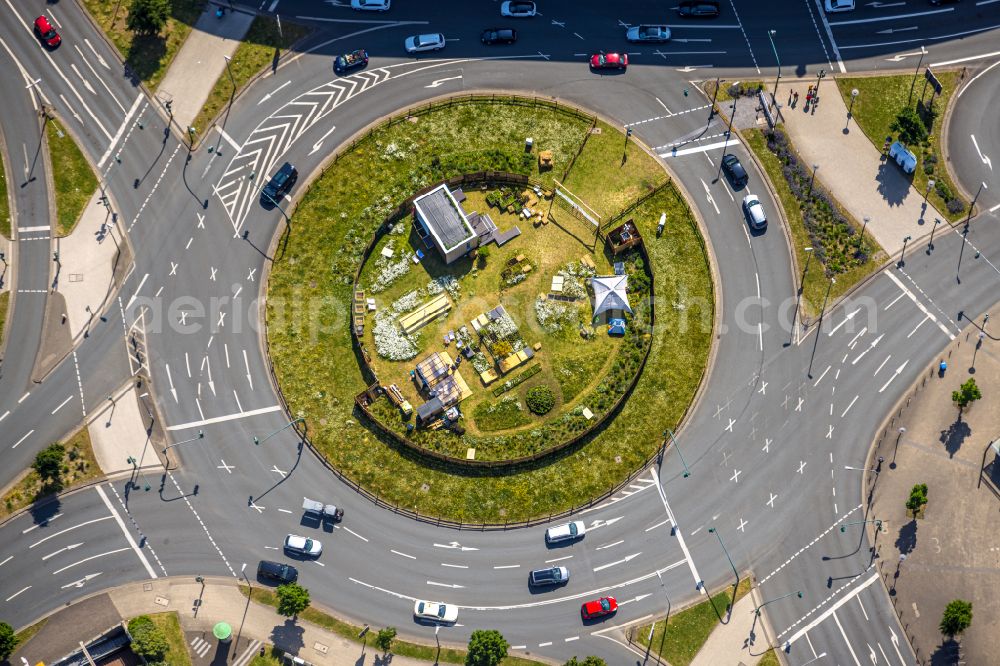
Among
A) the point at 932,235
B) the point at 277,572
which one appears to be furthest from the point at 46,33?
the point at 932,235

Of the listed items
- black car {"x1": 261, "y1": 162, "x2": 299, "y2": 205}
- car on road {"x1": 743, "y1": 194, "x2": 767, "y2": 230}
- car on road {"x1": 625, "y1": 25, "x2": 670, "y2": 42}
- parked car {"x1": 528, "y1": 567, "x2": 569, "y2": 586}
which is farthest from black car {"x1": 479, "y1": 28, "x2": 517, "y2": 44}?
parked car {"x1": 528, "y1": 567, "x2": 569, "y2": 586}

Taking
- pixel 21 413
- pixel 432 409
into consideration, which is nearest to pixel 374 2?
pixel 432 409

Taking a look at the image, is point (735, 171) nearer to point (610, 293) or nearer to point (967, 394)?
point (610, 293)

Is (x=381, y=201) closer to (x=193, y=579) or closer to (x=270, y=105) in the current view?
(x=270, y=105)

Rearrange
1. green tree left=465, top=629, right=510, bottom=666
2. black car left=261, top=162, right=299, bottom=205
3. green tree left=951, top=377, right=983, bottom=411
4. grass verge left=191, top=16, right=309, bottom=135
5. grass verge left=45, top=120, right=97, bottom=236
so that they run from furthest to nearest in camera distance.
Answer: grass verge left=191, top=16, right=309, bottom=135
grass verge left=45, top=120, right=97, bottom=236
black car left=261, top=162, right=299, bottom=205
green tree left=951, top=377, right=983, bottom=411
green tree left=465, top=629, right=510, bottom=666

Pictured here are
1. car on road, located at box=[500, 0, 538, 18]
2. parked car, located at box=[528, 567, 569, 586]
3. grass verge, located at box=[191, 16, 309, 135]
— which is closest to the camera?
parked car, located at box=[528, 567, 569, 586]

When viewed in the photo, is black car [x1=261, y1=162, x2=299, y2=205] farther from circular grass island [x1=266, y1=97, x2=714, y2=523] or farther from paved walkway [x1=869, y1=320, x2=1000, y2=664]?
paved walkway [x1=869, y1=320, x2=1000, y2=664]

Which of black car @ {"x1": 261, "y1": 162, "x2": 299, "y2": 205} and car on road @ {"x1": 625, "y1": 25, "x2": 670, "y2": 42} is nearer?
black car @ {"x1": 261, "y1": 162, "x2": 299, "y2": 205}
